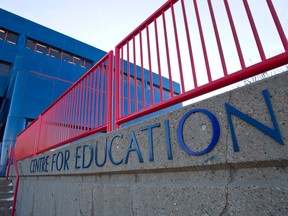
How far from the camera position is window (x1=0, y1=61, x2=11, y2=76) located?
13.7 meters

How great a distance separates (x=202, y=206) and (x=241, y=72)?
863 millimetres

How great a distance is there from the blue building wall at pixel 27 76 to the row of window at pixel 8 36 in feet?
0.48

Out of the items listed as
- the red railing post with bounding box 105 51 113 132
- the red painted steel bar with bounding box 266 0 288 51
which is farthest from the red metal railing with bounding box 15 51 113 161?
the red painted steel bar with bounding box 266 0 288 51

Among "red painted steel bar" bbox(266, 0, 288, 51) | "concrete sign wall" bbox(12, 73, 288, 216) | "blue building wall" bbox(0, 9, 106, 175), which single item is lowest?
"concrete sign wall" bbox(12, 73, 288, 216)

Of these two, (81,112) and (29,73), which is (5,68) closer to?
(29,73)

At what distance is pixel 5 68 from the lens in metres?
14.0

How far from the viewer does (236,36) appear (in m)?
1.33

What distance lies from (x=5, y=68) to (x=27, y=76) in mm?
2777

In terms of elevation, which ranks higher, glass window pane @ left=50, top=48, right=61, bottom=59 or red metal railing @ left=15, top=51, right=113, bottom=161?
glass window pane @ left=50, top=48, right=61, bottom=59

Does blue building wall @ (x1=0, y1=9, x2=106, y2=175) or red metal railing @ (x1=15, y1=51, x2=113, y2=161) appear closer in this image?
red metal railing @ (x1=15, y1=51, x2=113, y2=161)

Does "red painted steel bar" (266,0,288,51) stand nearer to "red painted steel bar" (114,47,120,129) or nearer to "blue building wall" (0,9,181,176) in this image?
"red painted steel bar" (114,47,120,129)

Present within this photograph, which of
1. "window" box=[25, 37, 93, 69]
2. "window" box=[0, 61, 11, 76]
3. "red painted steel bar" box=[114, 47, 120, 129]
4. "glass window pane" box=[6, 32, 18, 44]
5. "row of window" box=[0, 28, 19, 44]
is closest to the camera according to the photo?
"red painted steel bar" box=[114, 47, 120, 129]

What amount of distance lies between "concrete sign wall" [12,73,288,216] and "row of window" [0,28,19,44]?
1724cm

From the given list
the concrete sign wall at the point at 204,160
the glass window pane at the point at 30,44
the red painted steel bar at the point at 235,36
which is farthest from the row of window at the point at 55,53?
the red painted steel bar at the point at 235,36
